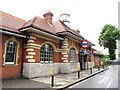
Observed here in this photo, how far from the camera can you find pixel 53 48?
57.6 feet

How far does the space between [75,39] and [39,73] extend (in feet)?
27.7

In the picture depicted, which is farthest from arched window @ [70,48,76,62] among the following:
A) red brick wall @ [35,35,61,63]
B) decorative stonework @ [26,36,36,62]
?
decorative stonework @ [26,36,36,62]

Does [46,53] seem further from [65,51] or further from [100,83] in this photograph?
[100,83]

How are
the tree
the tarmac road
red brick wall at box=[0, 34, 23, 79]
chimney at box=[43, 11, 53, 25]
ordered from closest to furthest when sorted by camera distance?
the tarmac road
red brick wall at box=[0, 34, 23, 79]
chimney at box=[43, 11, 53, 25]
the tree

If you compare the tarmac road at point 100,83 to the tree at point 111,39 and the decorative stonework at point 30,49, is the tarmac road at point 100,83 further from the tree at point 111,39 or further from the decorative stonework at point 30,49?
the tree at point 111,39

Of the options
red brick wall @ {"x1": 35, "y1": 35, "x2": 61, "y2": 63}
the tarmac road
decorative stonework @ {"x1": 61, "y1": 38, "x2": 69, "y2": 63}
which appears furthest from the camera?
decorative stonework @ {"x1": 61, "y1": 38, "x2": 69, "y2": 63}

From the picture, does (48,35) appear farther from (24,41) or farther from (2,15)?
(2,15)

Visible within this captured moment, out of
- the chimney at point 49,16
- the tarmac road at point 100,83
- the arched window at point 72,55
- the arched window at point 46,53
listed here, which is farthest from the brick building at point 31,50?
the tarmac road at point 100,83

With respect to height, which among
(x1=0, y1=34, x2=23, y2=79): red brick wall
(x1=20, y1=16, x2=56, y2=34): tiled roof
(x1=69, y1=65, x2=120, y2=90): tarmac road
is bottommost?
(x1=69, y1=65, x2=120, y2=90): tarmac road

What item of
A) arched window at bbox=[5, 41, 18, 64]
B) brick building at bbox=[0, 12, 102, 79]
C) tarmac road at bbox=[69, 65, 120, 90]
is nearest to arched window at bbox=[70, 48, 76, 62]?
brick building at bbox=[0, 12, 102, 79]

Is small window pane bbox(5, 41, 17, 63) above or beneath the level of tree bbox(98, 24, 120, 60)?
beneath

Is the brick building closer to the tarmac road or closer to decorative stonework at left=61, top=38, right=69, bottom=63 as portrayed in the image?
decorative stonework at left=61, top=38, right=69, bottom=63

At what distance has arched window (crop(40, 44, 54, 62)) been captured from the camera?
15839mm

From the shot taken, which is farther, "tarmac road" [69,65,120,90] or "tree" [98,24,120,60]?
"tree" [98,24,120,60]
